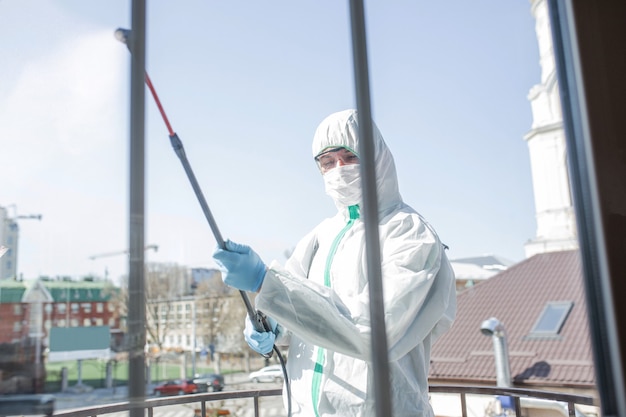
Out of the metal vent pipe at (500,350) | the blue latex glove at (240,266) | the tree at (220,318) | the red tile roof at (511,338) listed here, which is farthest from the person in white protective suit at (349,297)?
the metal vent pipe at (500,350)

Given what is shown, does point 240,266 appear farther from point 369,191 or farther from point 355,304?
point 369,191

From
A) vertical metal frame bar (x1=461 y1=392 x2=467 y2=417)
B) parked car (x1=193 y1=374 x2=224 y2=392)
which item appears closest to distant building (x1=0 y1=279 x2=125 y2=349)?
parked car (x1=193 y1=374 x2=224 y2=392)

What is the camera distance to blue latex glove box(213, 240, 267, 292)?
1.20m

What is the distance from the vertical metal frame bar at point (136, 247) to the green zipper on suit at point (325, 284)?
65 centimetres

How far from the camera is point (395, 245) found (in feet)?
4.16

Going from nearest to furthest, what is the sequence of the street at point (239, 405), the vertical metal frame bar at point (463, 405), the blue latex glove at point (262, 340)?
the blue latex glove at point (262, 340)
the street at point (239, 405)
the vertical metal frame bar at point (463, 405)

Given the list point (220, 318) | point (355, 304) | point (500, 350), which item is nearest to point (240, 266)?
point (355, 304)

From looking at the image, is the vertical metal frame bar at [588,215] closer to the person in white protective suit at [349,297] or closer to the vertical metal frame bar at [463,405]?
the person in white protective suit at [349,297]

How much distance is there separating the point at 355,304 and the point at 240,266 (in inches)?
10.9

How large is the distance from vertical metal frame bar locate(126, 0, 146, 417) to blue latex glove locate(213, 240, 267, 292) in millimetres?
452

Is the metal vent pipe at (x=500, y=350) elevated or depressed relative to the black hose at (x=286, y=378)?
depressed

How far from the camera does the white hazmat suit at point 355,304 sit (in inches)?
44.2

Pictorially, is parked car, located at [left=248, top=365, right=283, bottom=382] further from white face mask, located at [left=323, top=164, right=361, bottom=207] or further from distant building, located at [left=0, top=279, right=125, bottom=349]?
distant building, located at [left=0, top=279, right=125, bottom=349]

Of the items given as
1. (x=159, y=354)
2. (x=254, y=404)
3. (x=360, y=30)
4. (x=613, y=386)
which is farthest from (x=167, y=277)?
(x=254, y=404)
